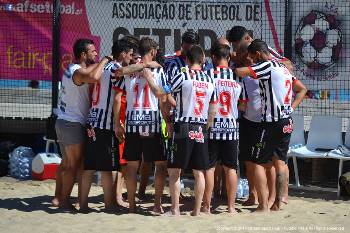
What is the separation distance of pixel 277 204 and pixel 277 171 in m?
0.38

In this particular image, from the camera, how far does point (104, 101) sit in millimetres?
8336

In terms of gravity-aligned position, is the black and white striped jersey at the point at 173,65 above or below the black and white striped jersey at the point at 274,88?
above

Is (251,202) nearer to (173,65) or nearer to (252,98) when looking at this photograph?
(252,98)

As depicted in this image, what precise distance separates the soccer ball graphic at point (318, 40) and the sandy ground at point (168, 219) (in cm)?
240

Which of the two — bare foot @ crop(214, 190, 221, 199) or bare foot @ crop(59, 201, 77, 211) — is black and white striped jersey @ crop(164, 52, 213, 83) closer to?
bare foot @ crop(214, 190, 221, 199)

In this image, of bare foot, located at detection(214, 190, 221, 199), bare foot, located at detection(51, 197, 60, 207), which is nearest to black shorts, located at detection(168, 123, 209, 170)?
bare foot, located at detection(214, 190, 221, 199)

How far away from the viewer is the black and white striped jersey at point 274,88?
844 cm

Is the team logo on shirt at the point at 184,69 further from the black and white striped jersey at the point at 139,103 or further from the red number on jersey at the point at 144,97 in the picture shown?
the red number on jersey at the point at 144,97

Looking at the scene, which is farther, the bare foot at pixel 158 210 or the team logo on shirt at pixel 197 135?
the bare foot at pixel 158 210

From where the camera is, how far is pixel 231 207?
8562 millimetres

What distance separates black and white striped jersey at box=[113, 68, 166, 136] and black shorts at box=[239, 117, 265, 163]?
1.17 m

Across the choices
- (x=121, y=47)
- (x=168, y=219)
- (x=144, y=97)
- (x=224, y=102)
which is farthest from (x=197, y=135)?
(x=121, y=47)

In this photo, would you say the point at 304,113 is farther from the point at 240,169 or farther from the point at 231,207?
the point at 231,207

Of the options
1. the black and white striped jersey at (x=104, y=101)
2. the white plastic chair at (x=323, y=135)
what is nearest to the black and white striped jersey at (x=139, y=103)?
the black and white striped jersey at (x=104, y=101)
